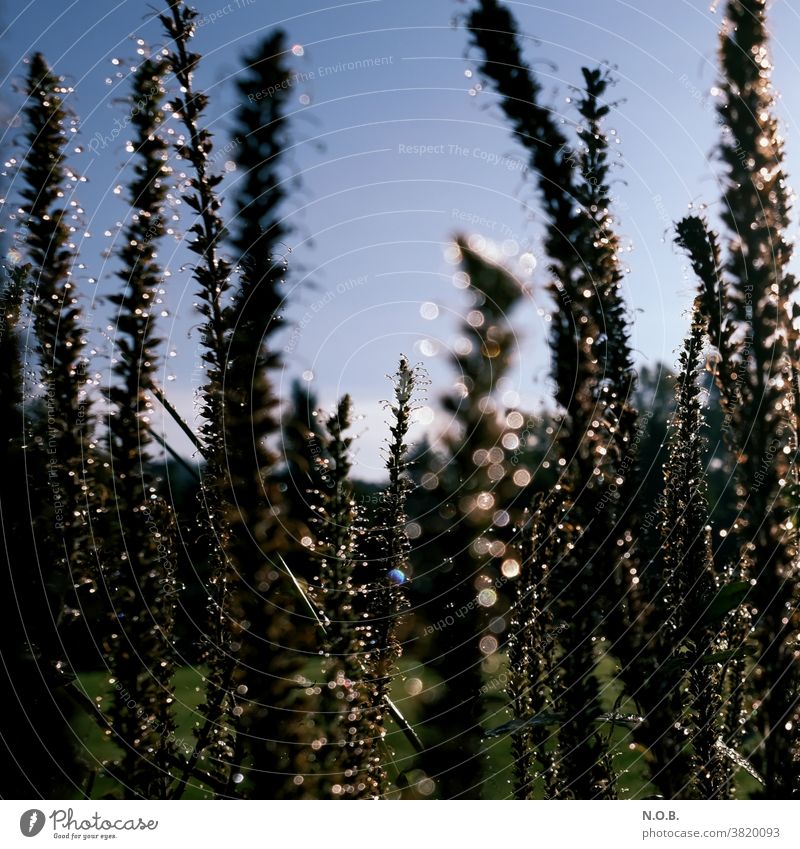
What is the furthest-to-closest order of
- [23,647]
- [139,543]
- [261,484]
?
1. [23,647]
2. [139,543]
3. [261,484]

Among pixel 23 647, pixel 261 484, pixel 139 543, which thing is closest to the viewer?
pixel 261 484

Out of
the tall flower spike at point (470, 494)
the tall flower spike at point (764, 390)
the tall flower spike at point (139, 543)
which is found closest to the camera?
the tall flower spike at point (470, 494)

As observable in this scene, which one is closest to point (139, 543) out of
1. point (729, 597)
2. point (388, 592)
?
point (388, 592)

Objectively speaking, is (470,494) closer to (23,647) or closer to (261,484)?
(261,484)

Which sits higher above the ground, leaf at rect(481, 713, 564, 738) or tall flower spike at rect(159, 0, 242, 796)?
tall flower spike at rect(159, 0, 242, 796)

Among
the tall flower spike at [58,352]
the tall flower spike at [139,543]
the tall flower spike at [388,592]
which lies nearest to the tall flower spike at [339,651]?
the tall flower spike at [388,592]

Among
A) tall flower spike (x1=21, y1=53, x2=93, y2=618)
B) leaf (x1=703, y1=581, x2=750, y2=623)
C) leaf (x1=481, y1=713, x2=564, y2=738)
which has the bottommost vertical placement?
leaf (x1=481, y1=713, x2=564, y2=738)

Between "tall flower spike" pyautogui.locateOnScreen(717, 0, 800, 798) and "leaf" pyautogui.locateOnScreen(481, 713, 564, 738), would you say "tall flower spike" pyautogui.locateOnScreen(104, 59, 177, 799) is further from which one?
"tall flower spike" pyautogui.locateOnScreen(717, 0, 800, 798)

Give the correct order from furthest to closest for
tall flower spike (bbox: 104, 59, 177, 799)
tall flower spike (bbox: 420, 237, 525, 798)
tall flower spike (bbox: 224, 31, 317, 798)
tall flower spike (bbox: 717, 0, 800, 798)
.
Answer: tall flower spike (bbox: 717, 0, 800, 798) < tall flower spike (bbox: 104, 59, 177, 799) < tall flower spike (bbox: 224, 31, 317, 798) < tall flower spike (bbox: 420, 237, 525, 798)

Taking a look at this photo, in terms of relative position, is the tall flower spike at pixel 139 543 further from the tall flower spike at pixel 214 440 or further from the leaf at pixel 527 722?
the leaf at pixel 527 722

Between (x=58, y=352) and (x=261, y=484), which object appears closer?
(x=261, y=484)

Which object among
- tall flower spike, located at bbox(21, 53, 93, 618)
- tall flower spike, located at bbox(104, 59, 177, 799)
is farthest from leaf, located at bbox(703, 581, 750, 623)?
tall flower spike, located at bbox(21, 53, 93, 618)

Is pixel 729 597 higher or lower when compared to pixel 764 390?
lower
